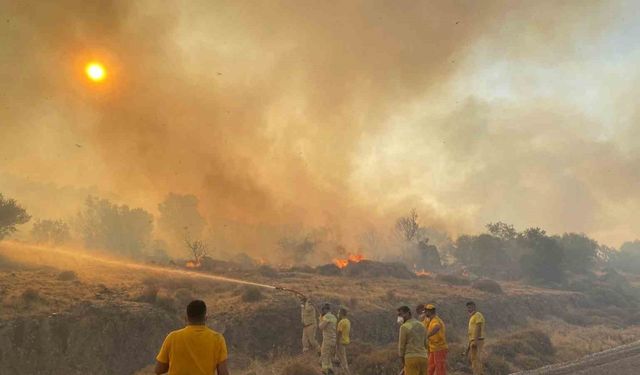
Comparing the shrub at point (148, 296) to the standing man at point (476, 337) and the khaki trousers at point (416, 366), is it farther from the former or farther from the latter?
the khaki trousers at point (416, 366)

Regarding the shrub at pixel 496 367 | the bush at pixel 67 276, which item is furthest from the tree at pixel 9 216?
the shrub at pixel 496 367

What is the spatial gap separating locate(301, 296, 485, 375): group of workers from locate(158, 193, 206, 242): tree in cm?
5927

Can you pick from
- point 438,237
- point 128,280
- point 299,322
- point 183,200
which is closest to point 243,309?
point 299,322

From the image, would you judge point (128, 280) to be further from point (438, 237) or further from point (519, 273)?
point (438, 237)

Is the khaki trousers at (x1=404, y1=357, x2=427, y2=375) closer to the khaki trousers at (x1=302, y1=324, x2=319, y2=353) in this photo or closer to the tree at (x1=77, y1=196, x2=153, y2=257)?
the khaki trousers at (x1=302, y1=324, x2=319, y2=353)

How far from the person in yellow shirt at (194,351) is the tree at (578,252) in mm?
68547

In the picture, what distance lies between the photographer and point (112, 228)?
2440 inches

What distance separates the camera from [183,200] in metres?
71.5

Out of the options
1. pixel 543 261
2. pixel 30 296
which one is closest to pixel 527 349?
pixel 30 296

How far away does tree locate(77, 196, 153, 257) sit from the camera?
61.1 metres

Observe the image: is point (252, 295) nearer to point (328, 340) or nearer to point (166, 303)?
point (166, 303)

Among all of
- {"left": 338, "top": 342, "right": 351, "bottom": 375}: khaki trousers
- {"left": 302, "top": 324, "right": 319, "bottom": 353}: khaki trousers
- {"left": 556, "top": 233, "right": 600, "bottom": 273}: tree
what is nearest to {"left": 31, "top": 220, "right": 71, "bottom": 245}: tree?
{"left": 302, "top": 324, "right": 319, "bottom": 353}: khaki trousers

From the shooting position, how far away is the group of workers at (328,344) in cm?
492

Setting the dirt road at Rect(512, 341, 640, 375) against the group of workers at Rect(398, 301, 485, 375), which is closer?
the group of workers at Rect(398, 301, 485, 375)
